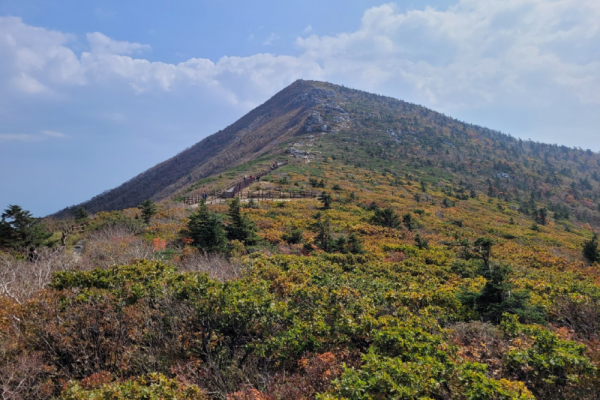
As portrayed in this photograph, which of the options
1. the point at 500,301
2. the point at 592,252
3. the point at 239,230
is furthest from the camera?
the point at 592,252

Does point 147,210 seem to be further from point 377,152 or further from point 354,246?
point 377,152

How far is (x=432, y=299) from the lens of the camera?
852 cm

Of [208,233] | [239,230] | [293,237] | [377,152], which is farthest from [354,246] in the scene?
[377,152]

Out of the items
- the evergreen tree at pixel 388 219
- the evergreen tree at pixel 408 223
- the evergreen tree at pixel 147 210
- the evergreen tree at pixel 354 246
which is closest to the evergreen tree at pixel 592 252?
the evergreen tree at pixel 408 223

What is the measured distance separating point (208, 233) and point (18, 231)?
9136 millimetres

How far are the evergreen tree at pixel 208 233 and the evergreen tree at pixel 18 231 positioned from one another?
24.9 ft

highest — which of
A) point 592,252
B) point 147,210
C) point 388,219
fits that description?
point 147,210

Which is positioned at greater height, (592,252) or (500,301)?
(500,301)

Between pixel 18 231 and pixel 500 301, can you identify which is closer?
pixel 500 301

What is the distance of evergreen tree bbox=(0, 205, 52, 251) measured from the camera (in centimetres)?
1409

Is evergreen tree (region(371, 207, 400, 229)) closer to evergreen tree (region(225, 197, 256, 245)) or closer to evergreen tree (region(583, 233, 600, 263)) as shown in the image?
evergreen tree (region(225, 197, 256, 245))

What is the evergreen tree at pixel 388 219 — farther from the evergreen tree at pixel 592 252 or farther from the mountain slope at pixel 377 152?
the mountain slope at pixel 377 152

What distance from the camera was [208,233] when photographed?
49.8ft

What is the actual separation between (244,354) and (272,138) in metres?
89.1
